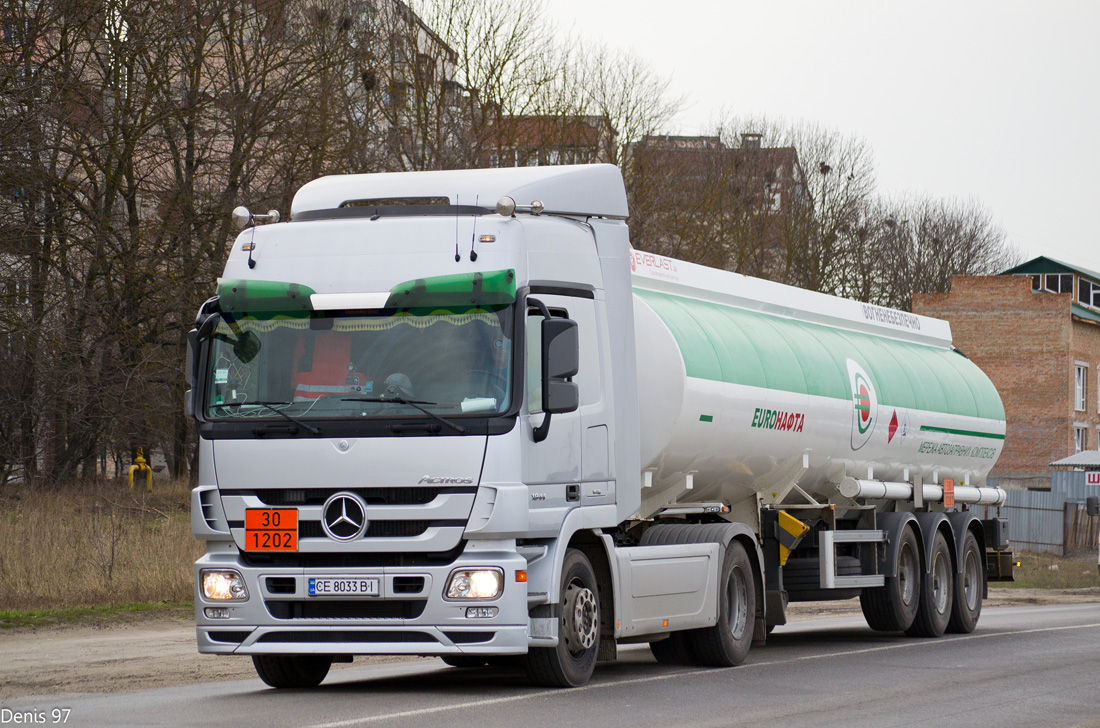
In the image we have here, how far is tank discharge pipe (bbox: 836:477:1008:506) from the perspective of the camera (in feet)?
53.5

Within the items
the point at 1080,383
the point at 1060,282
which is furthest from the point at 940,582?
the point at 1060,282

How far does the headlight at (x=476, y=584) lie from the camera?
396 inches

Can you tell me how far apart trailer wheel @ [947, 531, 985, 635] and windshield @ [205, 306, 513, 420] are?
9994mm

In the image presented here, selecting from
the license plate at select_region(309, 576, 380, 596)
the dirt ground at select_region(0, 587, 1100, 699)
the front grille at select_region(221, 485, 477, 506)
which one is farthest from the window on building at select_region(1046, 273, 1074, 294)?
the license plate at select_region(309, 576, 380, 596)

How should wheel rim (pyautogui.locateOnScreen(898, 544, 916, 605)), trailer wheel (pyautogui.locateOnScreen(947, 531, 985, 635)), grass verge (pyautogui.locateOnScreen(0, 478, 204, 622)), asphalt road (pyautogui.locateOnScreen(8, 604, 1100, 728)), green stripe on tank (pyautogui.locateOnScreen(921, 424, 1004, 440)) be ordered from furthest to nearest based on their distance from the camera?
trailer wheel (pyautogui.locateOnScreen(947, 531, 985, 635)) < green stripe on tank (pyautogui.locateOnScreen(921, 424, 1004, 440)) < grass verge (pyautogui.locateOnScreen(0, 478, 204, 622)) < wheel rim (pyautogui.locateOnScreen(898, 544, 916, 605)) < asphalt road (pyautogui.locateOnScreen(8, 604, 1100, 728))

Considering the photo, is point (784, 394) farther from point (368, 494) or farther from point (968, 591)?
point (368, 494)

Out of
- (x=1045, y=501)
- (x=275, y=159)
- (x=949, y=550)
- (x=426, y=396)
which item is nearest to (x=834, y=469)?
(x=949, y=550)

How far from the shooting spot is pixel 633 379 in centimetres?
1175

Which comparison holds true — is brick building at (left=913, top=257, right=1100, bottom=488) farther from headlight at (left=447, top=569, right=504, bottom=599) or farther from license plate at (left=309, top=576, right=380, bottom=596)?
license plate at (left=309, top=576, right=380, bottom=596)

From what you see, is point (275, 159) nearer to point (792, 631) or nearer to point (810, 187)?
point (792, 631)

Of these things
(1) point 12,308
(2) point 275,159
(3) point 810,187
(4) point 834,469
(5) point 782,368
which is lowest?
(4) point 834,469

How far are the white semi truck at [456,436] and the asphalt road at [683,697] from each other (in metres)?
0.38

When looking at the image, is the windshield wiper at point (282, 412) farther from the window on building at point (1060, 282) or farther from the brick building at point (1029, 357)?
the window on building at point (1060, 282)

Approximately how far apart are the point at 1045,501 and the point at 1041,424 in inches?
871
